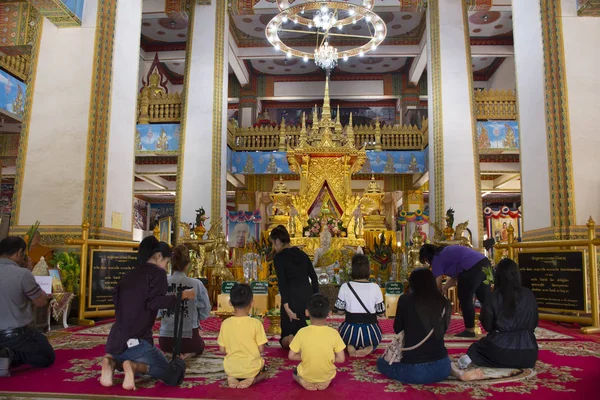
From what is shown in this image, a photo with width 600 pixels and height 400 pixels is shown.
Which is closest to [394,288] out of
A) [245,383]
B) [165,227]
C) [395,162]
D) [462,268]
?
[462,268]

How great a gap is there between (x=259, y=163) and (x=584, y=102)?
921cm

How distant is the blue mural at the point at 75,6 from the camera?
6320 mm

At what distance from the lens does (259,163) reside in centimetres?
1405

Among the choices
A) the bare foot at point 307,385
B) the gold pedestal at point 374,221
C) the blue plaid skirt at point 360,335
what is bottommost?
the bare foot at point 307,385

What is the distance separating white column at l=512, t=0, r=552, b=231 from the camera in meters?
6.50

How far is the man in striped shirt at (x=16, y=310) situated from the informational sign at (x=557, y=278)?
5.32m

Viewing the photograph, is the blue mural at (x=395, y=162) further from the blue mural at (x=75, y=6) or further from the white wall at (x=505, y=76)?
the blue mural at (x=75, y=6)

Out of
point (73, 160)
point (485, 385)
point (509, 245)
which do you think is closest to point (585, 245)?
point (509, 245)

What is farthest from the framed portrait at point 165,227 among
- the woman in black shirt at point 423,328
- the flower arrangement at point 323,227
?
the woman in black shirt at point 423,328

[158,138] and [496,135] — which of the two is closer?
[496,135]

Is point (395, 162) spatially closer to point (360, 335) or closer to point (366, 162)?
point (366, 162)

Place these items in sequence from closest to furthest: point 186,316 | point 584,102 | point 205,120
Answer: point 186,316 < point 584,102 < point 205,120

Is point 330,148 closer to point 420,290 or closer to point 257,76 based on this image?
point 257,76

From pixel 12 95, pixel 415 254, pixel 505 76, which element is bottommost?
pixel 415 254
